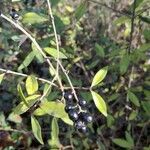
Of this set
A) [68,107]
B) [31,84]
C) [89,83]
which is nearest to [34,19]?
[31,84]

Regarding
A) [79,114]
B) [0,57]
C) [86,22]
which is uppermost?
[86,22]

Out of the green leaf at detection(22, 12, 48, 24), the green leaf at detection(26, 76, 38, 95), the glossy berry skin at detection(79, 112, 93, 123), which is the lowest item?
the glossy berry skin at detection(79, 112, 93, 123)

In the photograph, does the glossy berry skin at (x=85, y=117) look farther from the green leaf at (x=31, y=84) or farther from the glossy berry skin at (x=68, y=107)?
the green leaf at (x=31, y=84)

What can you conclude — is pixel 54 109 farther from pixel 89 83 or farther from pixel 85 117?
pixel 89 83

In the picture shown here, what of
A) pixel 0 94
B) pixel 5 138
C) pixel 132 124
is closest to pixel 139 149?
pixel 132 124

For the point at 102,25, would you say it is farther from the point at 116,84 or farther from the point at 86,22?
the point at 116,84

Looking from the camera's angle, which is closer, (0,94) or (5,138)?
(5,138)

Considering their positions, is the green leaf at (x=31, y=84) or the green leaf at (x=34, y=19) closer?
the green leaf at (x=31, y=84)

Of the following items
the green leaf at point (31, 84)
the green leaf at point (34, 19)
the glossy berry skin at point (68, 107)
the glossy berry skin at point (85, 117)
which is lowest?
the glossy berry skin at point (85, 117)

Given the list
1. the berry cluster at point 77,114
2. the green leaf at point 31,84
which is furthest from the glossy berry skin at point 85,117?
the green leaf at point 31,84

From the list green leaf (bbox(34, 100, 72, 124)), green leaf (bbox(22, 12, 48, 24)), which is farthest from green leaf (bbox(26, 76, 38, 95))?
green leaf (bbox(22, 12, 48, 24))

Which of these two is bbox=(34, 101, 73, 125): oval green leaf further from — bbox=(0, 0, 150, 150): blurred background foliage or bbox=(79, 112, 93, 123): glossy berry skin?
bbox=(0, 0, 150, 150): blurred background foliage
